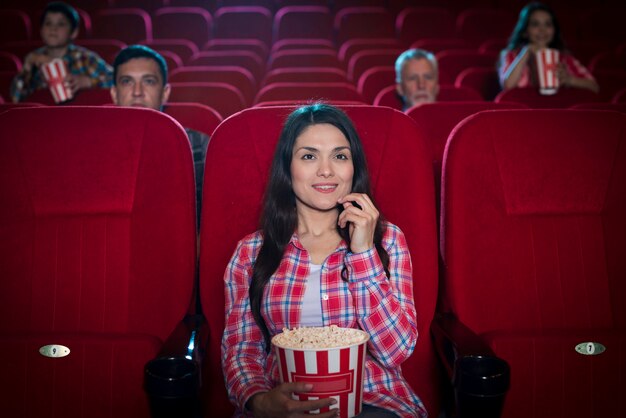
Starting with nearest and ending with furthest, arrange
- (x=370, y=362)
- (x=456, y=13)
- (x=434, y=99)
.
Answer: (x=370, y=362), (x=434, y=99), (x=456, y=13)

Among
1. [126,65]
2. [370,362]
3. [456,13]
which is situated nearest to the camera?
[370,362]

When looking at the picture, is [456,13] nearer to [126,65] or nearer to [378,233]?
[126,65]

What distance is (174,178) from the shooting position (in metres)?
0.85

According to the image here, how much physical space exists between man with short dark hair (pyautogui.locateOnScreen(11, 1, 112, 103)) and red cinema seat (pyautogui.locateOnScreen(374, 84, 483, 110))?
0.79 metres

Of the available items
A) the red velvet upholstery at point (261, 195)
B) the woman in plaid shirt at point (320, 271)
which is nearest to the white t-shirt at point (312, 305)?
the woman in plaid shirt at point (320, 271)

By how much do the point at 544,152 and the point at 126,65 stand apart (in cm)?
87

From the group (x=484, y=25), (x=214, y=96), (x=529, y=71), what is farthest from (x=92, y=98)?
A: (x=484, y=25)

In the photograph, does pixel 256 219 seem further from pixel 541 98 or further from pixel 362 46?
pixel 362 46

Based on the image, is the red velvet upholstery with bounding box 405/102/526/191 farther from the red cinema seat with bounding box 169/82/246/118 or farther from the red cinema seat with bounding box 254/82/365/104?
the red cinema seat with bounding box 169/82/246/118

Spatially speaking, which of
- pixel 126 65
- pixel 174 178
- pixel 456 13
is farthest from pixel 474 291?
pixel 456 13

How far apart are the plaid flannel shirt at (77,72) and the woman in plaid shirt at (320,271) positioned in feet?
4.29

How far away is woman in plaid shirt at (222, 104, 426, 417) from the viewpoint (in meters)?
0.74

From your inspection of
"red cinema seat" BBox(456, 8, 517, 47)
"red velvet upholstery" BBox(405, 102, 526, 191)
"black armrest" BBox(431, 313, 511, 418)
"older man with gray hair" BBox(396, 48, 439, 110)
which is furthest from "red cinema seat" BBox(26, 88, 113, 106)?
"red cinema seat" BBox(456, 8, 517, 47)

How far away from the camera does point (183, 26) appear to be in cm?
276
